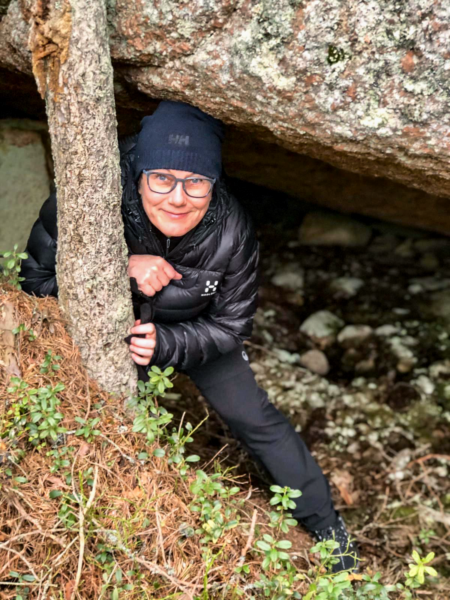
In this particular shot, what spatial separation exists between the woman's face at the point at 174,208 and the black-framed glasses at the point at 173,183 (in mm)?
17

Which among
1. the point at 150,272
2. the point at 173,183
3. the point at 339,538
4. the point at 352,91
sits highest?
the point at 352,91

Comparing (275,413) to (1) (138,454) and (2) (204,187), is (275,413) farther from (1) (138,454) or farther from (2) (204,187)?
(2) (204,187)

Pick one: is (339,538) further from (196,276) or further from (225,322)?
(196,276)

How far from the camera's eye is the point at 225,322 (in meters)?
2.85

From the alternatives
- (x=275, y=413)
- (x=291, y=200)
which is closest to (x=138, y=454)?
(x=275, y=413)

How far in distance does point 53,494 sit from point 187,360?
978mm

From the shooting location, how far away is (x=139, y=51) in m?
2.25

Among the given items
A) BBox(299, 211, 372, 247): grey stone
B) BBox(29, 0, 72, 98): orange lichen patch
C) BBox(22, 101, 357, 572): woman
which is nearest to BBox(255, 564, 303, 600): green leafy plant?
BBox(22, 101, 357, 572): woman

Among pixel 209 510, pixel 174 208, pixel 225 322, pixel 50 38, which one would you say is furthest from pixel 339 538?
pixel 50 38

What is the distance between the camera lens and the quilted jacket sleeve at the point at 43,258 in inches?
104

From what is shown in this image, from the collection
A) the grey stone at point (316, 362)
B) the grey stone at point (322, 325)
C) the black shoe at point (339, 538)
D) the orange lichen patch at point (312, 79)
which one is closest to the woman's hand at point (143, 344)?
the orange lichen patch at point (312, 79)

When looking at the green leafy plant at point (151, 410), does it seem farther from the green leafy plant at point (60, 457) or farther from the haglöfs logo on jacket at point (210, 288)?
the haglöfs logo on jacket at point (210, 288)

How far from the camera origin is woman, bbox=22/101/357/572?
2379 millimetres

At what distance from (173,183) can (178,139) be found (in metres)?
0.20
